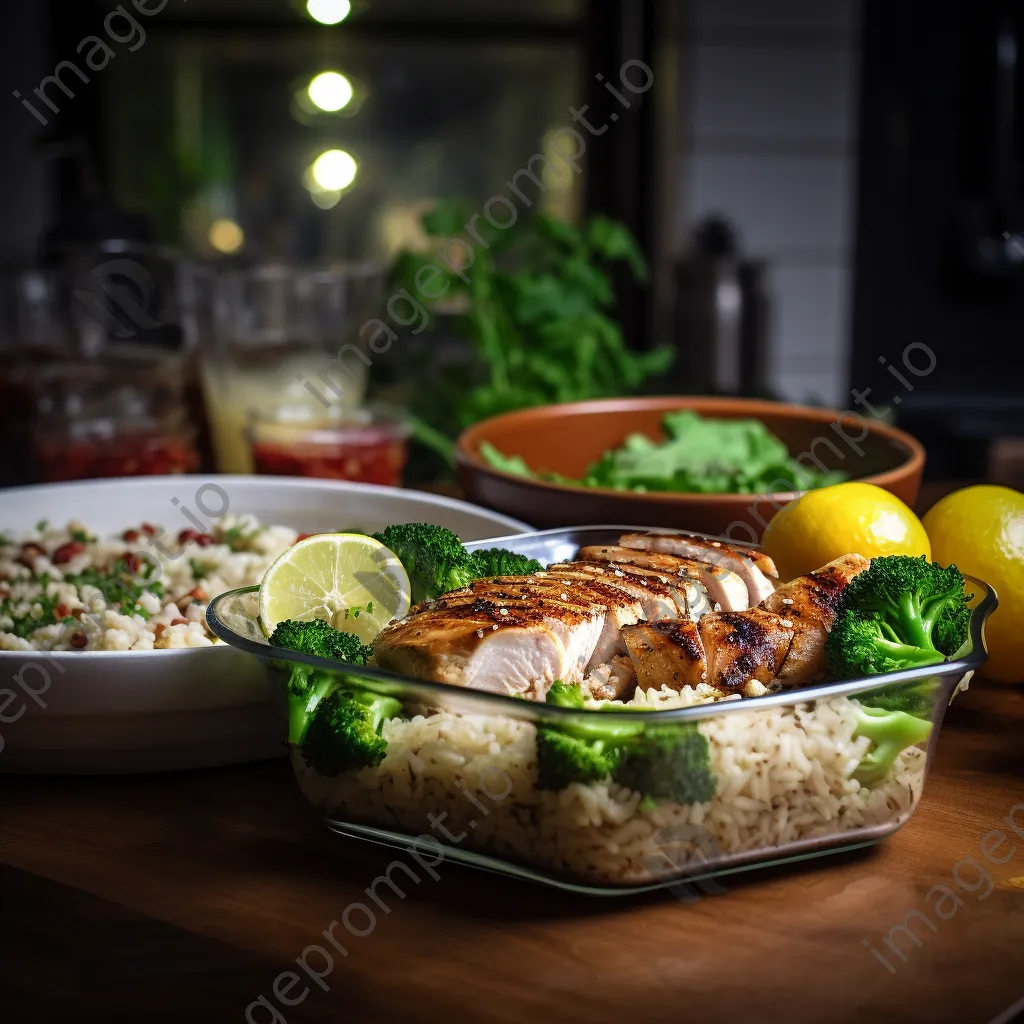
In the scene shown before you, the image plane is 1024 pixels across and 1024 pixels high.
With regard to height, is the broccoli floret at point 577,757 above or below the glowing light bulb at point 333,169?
below

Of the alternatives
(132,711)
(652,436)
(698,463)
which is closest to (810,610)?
(132,711)

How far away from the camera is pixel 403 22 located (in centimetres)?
460

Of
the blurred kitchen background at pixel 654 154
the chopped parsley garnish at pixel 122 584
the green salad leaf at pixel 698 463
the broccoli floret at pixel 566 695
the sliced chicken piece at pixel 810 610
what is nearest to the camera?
the broccoli floret at pixel 566 695

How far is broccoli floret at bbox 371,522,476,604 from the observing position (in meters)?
1.09

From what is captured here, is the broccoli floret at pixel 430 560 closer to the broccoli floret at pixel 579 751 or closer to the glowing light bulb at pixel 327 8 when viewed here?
the broccoli floret at pixel 579 751

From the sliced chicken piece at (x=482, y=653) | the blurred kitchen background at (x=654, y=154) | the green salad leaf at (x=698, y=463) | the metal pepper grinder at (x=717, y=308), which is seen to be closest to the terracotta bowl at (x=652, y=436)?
the green salad leaf at (x=698, y=463)

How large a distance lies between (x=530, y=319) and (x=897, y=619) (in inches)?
61.4

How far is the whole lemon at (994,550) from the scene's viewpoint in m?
1.19

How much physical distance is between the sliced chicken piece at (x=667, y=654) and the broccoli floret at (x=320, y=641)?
20cm

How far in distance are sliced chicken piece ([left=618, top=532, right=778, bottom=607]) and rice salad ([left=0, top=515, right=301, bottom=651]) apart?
405 millimetres

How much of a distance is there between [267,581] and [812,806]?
1.51ft

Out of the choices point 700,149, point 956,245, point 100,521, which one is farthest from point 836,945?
point 956,245

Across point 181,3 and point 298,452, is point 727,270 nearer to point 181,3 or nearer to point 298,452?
point 298,452

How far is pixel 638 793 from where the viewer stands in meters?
0.81
